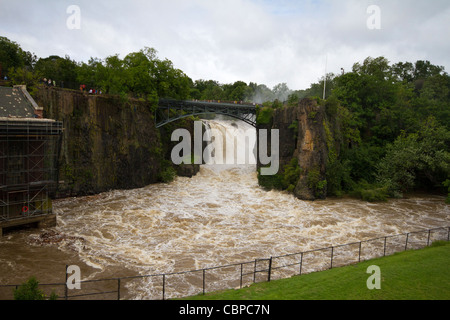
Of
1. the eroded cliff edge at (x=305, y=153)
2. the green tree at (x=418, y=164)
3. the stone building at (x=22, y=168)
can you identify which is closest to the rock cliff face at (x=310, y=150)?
the eroded cliff edge at (x=305, y=153)

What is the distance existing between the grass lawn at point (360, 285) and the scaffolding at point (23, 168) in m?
14.8

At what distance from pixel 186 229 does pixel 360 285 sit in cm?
1323

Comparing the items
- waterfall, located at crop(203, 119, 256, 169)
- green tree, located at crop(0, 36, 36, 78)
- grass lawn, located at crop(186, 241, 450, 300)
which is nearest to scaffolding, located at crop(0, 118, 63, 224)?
grass lawn, located at crop(186, 241, 450, 300)

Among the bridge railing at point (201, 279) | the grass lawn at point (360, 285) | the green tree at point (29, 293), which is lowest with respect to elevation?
the bridge railing at point (201, 279)

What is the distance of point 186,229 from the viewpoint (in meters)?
22.7

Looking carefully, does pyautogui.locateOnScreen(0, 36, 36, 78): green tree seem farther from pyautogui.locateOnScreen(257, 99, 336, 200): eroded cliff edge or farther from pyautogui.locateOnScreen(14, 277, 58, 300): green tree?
pyautogui.locateOnScreen(14, 277, 58, 300): green tree

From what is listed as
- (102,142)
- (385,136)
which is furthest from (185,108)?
(385,136)

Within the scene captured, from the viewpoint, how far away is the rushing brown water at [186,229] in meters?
16.7

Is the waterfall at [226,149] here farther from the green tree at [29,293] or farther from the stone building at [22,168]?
the green tree at [29,293]

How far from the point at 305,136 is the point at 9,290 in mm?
27877

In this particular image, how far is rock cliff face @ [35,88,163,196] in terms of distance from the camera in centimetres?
2886
